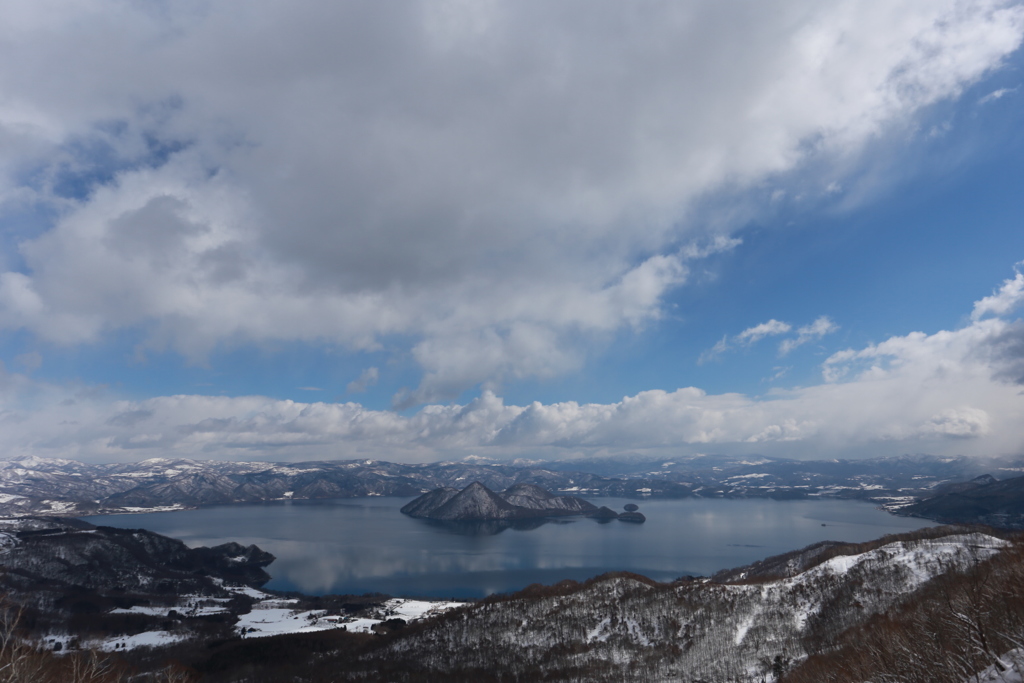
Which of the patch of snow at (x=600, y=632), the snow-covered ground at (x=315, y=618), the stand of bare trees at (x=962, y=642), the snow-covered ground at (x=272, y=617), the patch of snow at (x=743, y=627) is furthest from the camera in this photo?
the snow-covered ground at (x=315, y=618)

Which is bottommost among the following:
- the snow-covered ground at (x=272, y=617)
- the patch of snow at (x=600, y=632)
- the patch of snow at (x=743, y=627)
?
the snow-covered ground at (x=272, y=617)

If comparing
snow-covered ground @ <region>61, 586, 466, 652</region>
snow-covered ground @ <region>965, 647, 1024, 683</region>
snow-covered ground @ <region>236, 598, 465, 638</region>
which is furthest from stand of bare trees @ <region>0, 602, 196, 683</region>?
snow-covered ground @ <region>965, 647, 1024, 683</region>

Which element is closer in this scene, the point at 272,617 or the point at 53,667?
the point at 53,667

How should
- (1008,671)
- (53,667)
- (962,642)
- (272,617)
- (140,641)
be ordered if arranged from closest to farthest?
(1008,671), (962,642), (53,667), (140,641), (272,617)

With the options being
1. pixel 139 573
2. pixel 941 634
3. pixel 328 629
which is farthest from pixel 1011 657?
pixel 139 573

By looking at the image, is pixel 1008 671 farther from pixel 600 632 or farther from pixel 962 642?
pixel 600 632

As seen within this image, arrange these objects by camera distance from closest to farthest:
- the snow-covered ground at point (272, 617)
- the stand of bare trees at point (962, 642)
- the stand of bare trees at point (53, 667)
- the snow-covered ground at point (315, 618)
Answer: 1. the stand of bare trees at point (962, 642)
2. the stand of bare trees at point (53, 667)
3. the snow-covered ground at point (272, 617)
4. the snow-covered ground at point (315, 618)

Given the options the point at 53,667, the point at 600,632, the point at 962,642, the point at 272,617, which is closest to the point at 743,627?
the point at 600,632

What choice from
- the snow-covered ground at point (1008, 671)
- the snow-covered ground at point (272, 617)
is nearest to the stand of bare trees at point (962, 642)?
the snow-covered ground at point (1008, 671)

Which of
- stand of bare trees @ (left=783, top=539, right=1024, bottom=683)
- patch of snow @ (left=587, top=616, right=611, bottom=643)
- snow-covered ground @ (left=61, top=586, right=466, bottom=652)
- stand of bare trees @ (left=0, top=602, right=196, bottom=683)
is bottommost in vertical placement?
snow-covered ground @ (left=61, top=586, right=466, bottom=652)

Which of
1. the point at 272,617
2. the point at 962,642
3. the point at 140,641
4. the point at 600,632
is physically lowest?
the point at 272,617

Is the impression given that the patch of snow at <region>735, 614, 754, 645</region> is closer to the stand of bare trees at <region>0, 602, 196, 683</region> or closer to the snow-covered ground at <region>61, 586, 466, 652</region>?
the snow-covered ground at <region>61, 586, 466, 652</region>

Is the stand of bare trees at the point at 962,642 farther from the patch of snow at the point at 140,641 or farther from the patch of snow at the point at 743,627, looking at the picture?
the patch of snow at the point at 140,641
